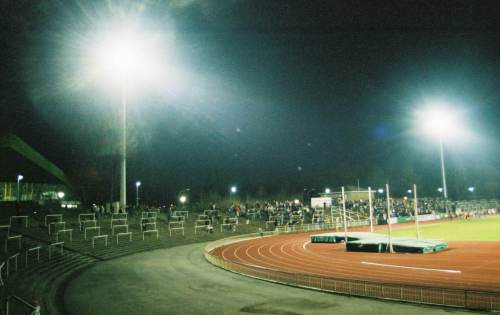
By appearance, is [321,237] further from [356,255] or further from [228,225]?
[228,225]

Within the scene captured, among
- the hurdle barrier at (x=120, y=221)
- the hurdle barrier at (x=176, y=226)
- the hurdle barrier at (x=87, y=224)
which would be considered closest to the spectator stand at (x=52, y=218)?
the hurdle barrier at (x=87, y=224)

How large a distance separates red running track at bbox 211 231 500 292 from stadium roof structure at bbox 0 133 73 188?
20361mm

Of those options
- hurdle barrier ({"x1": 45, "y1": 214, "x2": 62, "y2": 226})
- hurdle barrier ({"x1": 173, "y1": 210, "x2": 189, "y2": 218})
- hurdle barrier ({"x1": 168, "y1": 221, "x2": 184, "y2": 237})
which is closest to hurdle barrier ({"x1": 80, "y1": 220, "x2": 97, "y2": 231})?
hurdle barrier ({"x1": 45, "y1": 214, "x2": 62, "y2": 226})

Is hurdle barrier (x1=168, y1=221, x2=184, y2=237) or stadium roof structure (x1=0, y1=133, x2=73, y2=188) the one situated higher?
stadium roof structure (x1=0, y1=133, x2=73, y2=188)

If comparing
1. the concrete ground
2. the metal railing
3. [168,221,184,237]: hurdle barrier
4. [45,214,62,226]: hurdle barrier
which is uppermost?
[45,214,62,226]: hurdle barrier

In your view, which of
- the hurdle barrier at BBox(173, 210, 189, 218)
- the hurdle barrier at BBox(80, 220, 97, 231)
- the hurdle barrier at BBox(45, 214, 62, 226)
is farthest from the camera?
the hurdle barrier at BBox(173, 210, 189, 218)

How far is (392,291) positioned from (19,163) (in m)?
35.3

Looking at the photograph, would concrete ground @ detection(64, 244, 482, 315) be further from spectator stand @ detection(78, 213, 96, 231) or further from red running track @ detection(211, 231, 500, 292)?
spectator stand @ detection(78, 213, 96, 231)

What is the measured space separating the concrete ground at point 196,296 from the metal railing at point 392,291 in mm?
432

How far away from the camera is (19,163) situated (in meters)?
37.2

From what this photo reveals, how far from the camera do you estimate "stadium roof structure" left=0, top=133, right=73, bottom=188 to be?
35.1 m

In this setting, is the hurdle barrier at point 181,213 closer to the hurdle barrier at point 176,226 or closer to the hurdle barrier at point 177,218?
the hurdle barrier at point 177,218

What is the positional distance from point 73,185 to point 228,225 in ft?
67.0

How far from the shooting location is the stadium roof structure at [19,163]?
35.1m
